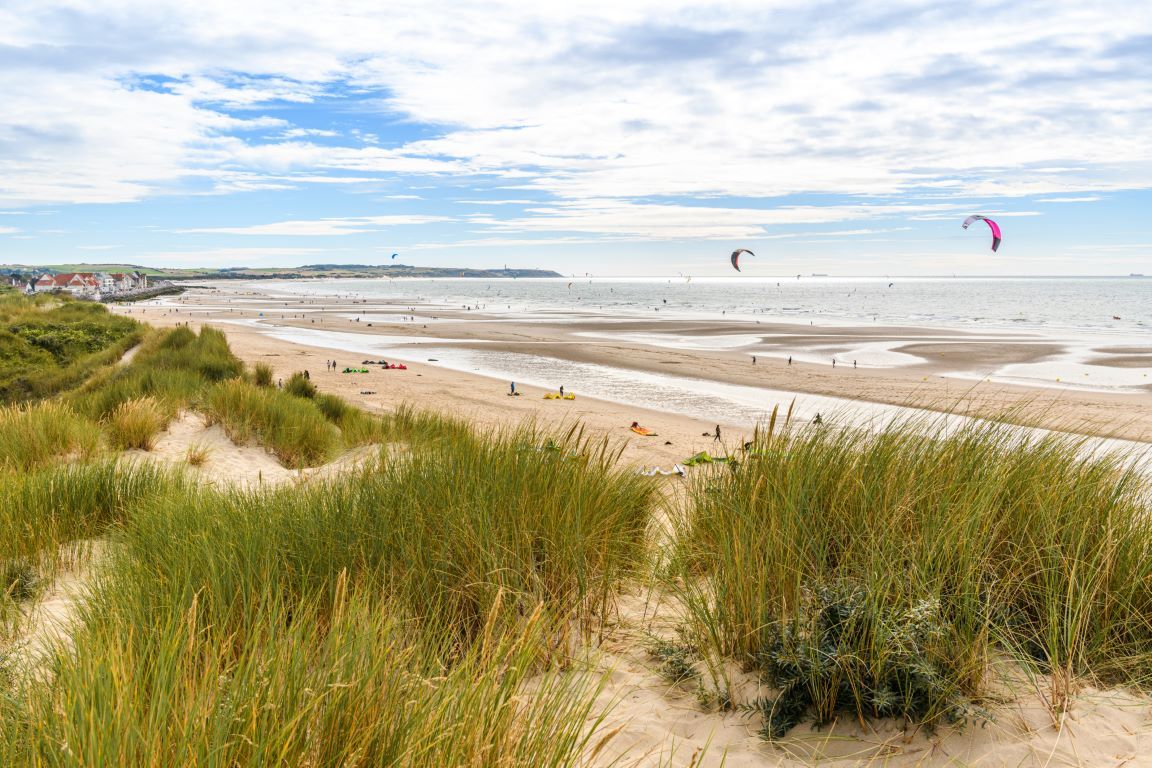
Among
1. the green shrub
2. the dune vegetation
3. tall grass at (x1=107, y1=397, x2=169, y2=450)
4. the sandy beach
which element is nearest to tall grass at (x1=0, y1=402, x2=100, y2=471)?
tall grass at (x1=107, y1=397, x2=169, y2=450)

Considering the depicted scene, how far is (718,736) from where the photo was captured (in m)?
3.18

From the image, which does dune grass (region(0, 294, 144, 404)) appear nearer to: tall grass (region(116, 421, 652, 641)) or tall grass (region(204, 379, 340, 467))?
tall grass (region(204, 379, 340, 467))

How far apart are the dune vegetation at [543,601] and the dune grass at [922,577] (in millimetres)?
19

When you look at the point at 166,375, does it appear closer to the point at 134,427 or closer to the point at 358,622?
the point at 134,427

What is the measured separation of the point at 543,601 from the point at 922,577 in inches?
67.2

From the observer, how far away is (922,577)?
131 inches

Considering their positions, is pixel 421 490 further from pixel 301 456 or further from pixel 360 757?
pixel 301 456

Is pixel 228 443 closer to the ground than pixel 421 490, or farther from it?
closer to the ground

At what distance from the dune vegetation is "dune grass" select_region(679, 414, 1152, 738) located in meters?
0.02

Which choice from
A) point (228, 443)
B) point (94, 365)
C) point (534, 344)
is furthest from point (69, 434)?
point (534, 344)

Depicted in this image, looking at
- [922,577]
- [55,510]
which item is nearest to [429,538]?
[922,577]

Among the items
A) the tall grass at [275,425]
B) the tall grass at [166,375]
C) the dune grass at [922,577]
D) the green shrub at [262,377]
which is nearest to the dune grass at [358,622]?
the dune grass at [922,577]

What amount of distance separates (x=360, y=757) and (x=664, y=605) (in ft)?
8.33

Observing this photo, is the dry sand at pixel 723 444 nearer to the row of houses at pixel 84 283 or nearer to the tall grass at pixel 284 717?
the tall grass at pixel 284 717
